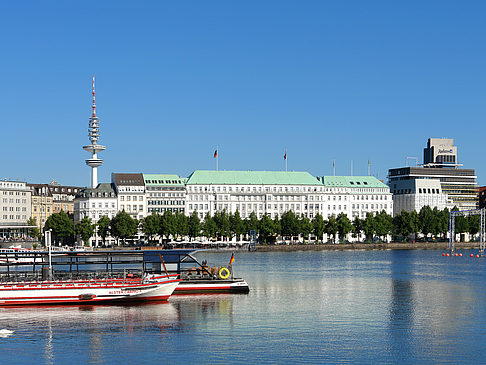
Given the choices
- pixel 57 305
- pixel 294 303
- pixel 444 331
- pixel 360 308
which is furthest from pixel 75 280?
pixel 444 331

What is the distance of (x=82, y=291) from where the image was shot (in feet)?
222

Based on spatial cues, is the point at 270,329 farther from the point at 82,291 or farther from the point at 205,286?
the point at 205,286

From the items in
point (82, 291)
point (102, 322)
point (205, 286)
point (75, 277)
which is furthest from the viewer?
point (205, 286)

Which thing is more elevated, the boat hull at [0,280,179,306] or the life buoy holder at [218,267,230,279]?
the life buoy holder at [218,267,230,279]

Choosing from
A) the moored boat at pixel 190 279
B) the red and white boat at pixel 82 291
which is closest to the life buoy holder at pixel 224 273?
the moored boat at pixel 190 279

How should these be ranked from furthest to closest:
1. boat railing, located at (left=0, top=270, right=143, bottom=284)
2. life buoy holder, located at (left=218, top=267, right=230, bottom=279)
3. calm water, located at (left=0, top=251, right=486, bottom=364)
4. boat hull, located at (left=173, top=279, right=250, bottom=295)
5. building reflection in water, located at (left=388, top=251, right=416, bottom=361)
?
life buoy holder, located at (left=218, top=267, right=230, bottom=279)
boat hull, located at (left=173, top=279, right=250, bottom=295)
boat railing, located at (left=0, top=270, right=143, bottom=284)
building reflection in water, located at (left=388, top=251, right=416, bottom=361)
calm water, located at (left=0, top=251, right=486, bottom=364)

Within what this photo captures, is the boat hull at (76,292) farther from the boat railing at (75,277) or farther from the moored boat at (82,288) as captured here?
the boat railing at (75,277)

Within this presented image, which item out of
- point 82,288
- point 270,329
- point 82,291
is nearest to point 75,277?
point 82,288

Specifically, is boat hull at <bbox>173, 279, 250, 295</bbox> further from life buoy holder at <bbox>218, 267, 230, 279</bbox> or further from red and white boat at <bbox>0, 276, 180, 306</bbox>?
red and white boat at <bbox>0, 276, 180, 306</bbox>

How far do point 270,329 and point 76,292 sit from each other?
66.3 feet

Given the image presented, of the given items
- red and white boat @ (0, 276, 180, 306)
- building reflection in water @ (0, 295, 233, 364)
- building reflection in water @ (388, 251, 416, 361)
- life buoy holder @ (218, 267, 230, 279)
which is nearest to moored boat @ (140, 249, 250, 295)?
life buoy holder @ (218, 267, 230, 279)

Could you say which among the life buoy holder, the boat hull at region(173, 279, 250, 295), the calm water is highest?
the life buoy holder

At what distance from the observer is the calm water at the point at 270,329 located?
46719 millimetres

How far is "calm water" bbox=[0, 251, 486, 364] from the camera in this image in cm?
4672
